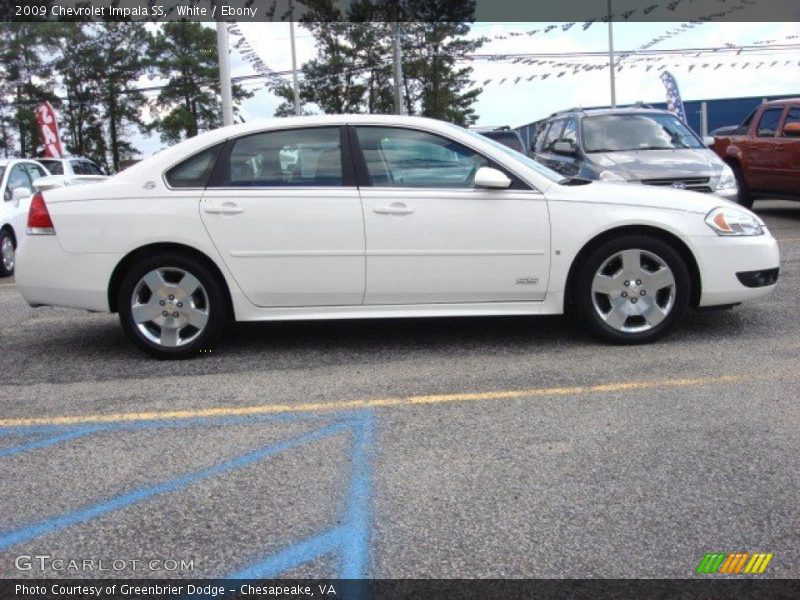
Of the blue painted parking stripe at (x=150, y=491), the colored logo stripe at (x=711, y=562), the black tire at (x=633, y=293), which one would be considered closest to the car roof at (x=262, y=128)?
the black tire at (x=633, y=293)

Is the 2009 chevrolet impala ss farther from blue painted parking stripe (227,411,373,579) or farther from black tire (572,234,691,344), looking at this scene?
blue painted parking stripe (227,411,373,579)

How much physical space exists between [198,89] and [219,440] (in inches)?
1751

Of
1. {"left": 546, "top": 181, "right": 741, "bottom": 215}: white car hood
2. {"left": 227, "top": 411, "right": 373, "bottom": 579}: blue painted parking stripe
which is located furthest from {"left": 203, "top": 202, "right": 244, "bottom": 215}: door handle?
{"left": 227, "top": 411, "right": 373, "bottom": 579}: blue painted parking stripe

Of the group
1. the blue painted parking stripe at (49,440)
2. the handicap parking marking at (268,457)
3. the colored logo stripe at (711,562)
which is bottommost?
the colored logo stripe at (711,562)

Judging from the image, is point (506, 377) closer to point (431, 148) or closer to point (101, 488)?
point (431, 148)

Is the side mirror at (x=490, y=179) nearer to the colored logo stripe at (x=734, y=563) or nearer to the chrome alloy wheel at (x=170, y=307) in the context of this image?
the chrome alloy wheel at (x=170, y=307)

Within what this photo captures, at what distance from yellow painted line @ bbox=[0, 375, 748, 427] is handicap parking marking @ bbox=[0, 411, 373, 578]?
0.27 ft

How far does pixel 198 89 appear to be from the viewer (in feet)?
148

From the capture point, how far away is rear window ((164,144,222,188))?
5238 millimetres

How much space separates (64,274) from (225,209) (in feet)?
3.78

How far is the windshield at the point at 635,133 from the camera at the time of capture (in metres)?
9.66

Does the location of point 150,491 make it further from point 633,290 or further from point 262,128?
point 633,290

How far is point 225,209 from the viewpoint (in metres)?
5.14

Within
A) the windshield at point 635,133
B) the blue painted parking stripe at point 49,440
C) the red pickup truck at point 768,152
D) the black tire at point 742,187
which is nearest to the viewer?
the blue painted parking stripe at point 49,440
